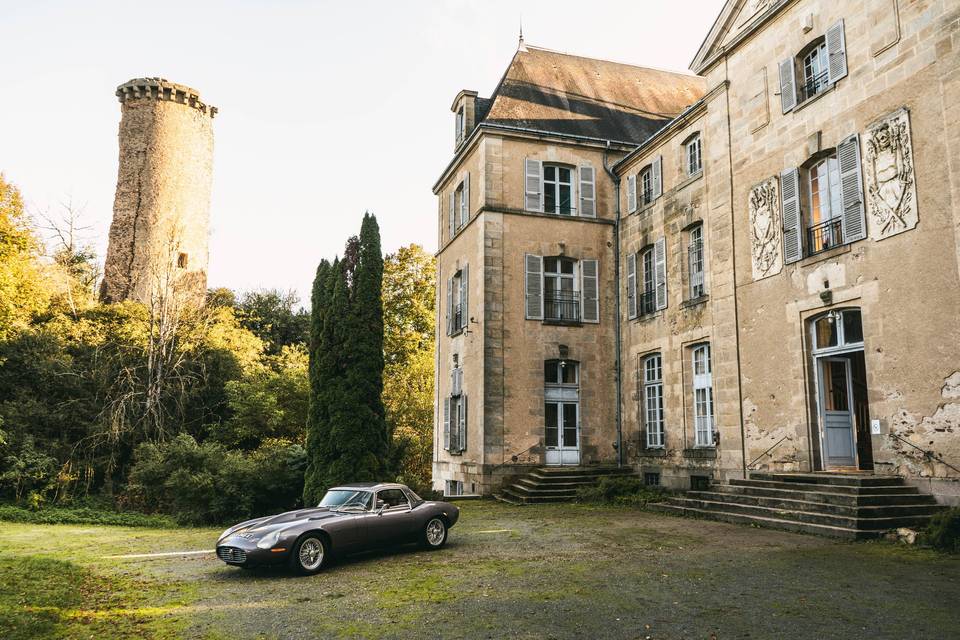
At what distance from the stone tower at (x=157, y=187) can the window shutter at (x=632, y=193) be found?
18300 millimetres

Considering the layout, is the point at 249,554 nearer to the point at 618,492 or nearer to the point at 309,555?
the point at 309,555

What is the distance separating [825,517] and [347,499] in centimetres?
723

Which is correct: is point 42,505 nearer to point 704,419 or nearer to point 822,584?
point 704,419

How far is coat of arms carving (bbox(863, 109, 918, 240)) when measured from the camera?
38.5ft

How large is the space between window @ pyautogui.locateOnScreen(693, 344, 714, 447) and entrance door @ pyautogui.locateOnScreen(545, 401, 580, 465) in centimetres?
387

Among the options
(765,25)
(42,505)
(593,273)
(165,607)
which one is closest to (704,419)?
(593,273)

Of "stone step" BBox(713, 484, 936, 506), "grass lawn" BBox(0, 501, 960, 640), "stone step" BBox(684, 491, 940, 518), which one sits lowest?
"grass lawn" BBox(0, 501, 960, 640)

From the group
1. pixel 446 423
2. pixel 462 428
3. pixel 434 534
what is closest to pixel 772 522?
pixel 434 534

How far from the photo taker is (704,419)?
17.1 meters

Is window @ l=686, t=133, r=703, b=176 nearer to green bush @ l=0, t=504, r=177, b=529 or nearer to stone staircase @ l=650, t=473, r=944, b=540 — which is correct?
stone staircase @ l=650, t=473, r=944, b=540

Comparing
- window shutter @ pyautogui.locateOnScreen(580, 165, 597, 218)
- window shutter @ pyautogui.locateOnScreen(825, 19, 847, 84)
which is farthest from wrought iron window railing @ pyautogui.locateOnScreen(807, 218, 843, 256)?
window shutter @ pyautogui.locateOnScreen(580, 165, 597, 218)

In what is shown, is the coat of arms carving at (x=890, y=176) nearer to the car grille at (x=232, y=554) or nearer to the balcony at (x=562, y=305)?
the balcony at (x=562, y=305)

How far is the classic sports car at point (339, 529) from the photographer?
8750mm

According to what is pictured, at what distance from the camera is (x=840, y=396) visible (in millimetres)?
13602
